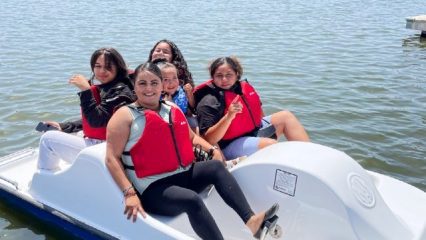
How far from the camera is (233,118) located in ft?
11.6

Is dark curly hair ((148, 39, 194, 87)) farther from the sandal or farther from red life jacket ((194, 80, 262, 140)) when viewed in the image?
the sandal

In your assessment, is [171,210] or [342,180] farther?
[171,210]

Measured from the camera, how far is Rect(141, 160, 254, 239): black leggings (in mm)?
2697

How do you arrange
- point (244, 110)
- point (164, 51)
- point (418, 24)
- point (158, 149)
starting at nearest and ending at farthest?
point (158, 149)
point (244, 110)
point (164, 51)
point (418, 24)

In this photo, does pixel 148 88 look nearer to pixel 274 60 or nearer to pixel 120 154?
pixel 120 154

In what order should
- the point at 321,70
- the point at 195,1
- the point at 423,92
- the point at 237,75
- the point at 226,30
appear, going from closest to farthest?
the point at 237,75 → the point at 423,92 → the point at 321,70 → the point at 226,30 → the point at 195,1

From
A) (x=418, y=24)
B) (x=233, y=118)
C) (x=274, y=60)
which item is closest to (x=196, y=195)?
(x=233, y=118)

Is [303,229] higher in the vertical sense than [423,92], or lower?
higher

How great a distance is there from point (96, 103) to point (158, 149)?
2.50ft

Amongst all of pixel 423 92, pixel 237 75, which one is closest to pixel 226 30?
pixel 423 92

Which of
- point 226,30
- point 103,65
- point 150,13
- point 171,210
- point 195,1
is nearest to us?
point 171,210

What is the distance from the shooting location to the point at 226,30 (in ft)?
38.7

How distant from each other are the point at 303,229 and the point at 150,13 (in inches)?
512

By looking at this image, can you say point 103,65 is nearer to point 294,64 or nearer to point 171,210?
point 171,210
